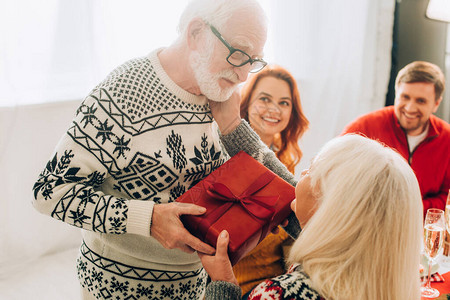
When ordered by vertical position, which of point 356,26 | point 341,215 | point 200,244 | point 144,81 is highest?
point 356,26

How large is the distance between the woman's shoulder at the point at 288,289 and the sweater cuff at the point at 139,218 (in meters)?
0.32

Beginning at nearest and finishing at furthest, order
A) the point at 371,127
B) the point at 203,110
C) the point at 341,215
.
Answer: the point at 341,215 < the point at 203,110 < the point at 371,127

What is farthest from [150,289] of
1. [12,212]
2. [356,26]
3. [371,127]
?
[356,26]

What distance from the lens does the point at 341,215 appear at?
979 mm

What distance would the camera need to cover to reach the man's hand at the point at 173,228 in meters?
1.05

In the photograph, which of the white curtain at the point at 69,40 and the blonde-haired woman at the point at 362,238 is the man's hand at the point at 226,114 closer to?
the blonde-haired woman at the point at 362,238

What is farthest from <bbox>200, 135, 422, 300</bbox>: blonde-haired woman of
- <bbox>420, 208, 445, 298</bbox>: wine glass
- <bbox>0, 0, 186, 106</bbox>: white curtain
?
<bbox>0, 0, 186, 106</bbox>: white curtain

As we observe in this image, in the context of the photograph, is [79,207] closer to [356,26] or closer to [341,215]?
[341,215]

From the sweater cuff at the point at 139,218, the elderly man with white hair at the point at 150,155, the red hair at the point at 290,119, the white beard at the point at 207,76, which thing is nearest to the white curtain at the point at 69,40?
the red hair at the point at 290,119

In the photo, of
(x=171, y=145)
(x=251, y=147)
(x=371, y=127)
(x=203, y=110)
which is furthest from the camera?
(x=371, y=127)

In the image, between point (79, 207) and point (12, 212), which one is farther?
point (12, 212)

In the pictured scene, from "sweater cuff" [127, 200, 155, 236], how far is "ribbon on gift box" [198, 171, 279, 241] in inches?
5.7

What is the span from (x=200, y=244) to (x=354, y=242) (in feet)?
1.29

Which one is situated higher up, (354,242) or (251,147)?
(251,147)
